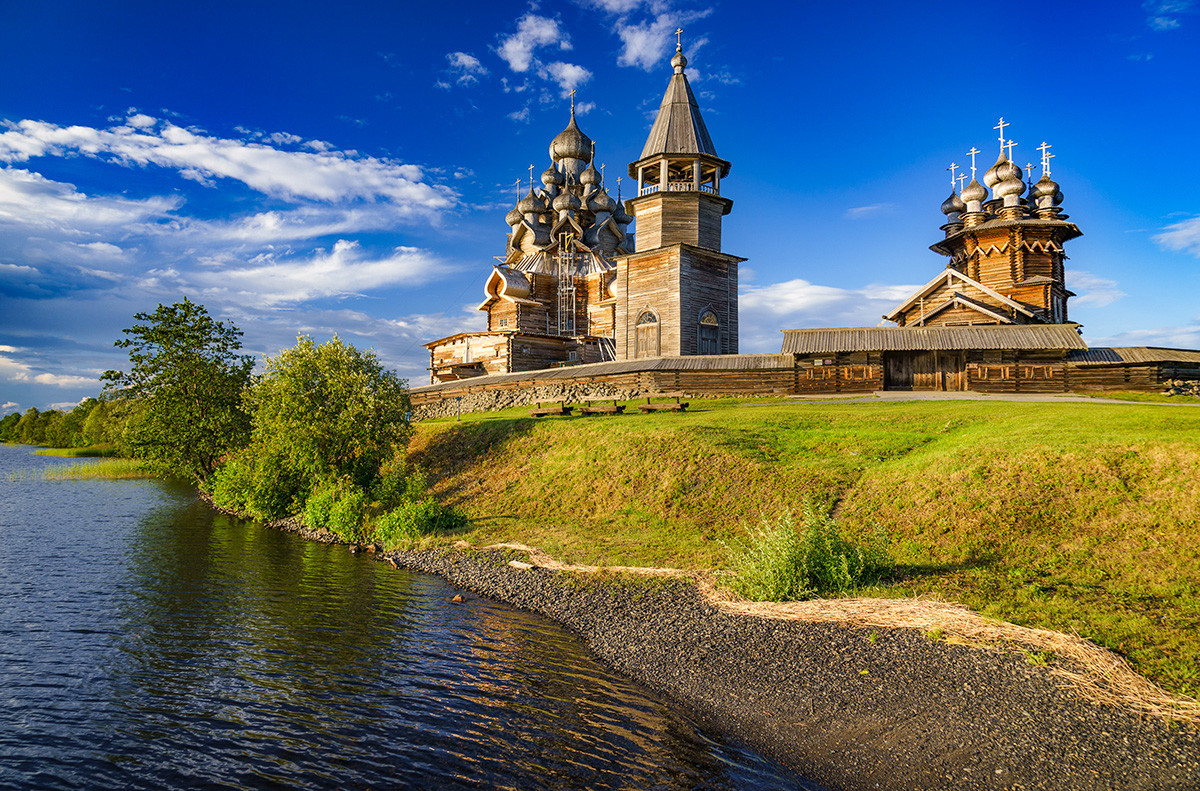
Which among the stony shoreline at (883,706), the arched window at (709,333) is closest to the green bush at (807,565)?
the stony shoreline at (883,706)

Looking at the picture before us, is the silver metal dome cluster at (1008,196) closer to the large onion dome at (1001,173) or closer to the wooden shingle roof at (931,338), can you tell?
the large onion dome at (1001,173)

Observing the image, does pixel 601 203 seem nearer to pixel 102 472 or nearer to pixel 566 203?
pixel 566 203

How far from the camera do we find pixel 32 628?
13086 millimetres

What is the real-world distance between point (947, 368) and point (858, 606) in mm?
28280

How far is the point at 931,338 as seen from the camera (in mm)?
34844

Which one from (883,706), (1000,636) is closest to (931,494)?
(1000,636)

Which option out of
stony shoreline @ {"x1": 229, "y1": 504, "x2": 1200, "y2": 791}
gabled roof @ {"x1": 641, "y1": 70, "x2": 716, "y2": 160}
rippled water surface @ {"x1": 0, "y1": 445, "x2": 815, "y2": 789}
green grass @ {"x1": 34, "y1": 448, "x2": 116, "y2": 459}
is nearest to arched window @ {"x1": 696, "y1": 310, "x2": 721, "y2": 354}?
gabled roof @ {"x1": 641, "y1": 70, "x2": 716, "y2": 160}

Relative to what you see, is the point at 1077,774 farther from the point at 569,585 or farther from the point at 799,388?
the point at 799,388

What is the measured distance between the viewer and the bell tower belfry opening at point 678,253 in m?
44.1

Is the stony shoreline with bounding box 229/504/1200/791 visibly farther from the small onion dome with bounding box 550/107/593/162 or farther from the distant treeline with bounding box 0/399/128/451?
the small onion dome with bounding box 550/107/593/162

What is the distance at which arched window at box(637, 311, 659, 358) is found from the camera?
4478 cm

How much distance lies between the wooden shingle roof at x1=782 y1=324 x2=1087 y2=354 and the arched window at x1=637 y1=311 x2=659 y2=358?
1059 cm

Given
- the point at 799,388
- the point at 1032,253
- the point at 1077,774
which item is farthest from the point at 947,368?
the point at 1077,774

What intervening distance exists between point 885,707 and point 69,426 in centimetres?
12118
